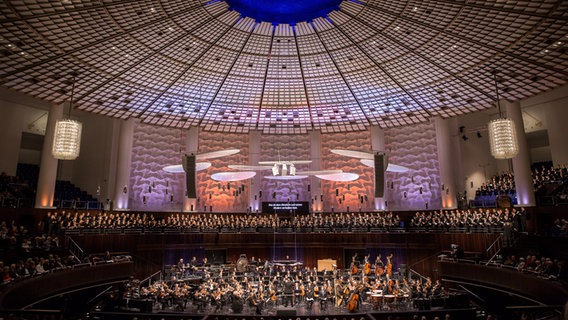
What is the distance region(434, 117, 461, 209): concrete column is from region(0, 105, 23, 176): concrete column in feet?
103

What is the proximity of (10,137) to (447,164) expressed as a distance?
32.3 metres

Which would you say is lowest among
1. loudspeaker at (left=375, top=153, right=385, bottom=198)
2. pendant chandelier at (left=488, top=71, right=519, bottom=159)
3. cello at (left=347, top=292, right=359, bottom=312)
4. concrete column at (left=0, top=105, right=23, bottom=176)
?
cello at (left=347, top=292, right=359, bottom=312)

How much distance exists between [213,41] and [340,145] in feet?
50.7

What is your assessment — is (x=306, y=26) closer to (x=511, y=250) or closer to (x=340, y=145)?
(x=340, y=145)

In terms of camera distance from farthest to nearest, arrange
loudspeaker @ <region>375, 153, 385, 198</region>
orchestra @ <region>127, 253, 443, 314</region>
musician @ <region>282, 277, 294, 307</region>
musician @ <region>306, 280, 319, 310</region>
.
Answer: loudspeaker @ <region>375, 153, 385, 198</region> < musician @ <region>282, 277, 294, 307</region> < musician @ <region>306, 280, 319, 310</region> < orchestra @ <region>127, 253, 443, 314</region>

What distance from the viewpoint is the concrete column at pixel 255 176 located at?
31.6m

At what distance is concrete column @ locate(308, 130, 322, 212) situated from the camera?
31.6m

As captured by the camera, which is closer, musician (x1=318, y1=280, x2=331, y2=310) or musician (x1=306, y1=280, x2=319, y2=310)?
musician (x1=318, y1=280, x2=331, y2=310)

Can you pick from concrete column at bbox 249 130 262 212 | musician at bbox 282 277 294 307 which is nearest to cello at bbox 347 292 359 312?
musician at bbox 282 277 294 307

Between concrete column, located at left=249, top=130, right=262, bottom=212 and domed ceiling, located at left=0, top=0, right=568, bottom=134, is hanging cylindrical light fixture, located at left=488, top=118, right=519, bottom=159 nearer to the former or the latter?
domed ceiling, located at left=0, top=0, right=568, bottom=134

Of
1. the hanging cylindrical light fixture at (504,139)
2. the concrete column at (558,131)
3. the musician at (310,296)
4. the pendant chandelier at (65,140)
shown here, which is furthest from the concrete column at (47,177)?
the concrete column at (558,131)

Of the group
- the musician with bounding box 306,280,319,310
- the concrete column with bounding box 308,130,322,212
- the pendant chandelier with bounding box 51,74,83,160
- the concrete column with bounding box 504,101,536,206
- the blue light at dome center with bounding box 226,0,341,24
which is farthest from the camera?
the concrete column with bounding box 308,130,322,212

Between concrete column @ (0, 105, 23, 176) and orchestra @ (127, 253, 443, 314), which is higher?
concrete column @ (0, 105, 23, 176)

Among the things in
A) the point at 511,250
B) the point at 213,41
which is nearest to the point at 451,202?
the point at 511,250
